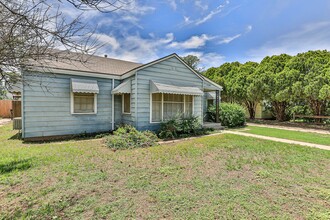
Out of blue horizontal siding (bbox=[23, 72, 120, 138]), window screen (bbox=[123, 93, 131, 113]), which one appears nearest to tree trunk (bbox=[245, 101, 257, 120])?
window screen (bbox=[123, 93, 131, 113])

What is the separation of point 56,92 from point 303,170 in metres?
10.6

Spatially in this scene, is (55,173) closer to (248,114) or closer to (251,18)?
(251,18)

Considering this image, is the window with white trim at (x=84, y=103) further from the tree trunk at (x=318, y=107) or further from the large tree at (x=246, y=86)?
the tree trunk at (x=318, y=107)

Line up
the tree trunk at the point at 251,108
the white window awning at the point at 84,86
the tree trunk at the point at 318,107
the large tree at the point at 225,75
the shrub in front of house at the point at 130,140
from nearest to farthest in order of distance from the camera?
the shrub in front of house at the point at 130,140 < the white window awning at the point at 84,86 < the tree trunk at the point at 318,107 < the tree trunk at the point at 251,108 < the large tree at the point at 225,75

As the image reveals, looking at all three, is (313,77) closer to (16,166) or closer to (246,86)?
(246,86)

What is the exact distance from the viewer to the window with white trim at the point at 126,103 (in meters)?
10.2

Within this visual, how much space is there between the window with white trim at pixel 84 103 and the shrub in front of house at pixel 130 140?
255cm

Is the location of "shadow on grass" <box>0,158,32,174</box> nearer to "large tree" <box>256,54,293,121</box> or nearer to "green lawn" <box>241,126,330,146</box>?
"green lawn" <box>241,126,330,146</box>

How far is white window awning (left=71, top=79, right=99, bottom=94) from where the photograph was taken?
8656mm

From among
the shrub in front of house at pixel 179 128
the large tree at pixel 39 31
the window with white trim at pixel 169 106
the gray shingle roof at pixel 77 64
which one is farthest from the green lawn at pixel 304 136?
the large tree at pixel 39 31

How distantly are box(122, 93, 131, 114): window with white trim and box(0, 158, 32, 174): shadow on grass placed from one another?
17.9 ft

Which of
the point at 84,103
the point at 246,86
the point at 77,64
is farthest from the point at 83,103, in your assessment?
the point at 246,86

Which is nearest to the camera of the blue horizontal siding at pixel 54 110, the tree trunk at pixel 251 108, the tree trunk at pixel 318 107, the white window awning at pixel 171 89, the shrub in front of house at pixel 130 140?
the shrub in front of house at pixel 130 140

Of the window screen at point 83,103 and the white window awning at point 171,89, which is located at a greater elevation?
the white window awning at point 171,89
